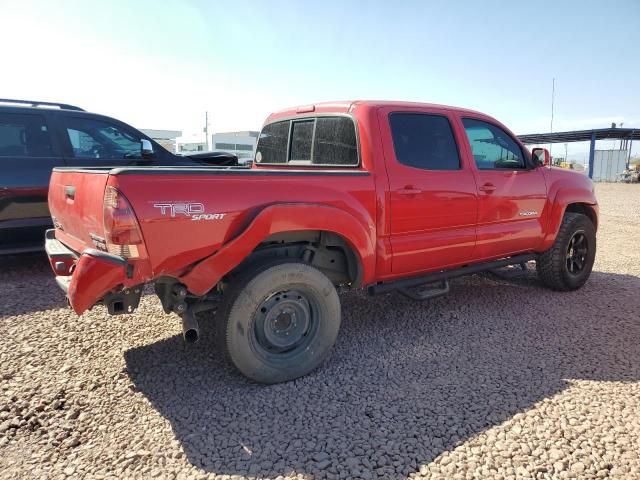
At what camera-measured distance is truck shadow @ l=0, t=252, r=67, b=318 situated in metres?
4.38

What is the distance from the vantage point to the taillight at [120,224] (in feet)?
7.98

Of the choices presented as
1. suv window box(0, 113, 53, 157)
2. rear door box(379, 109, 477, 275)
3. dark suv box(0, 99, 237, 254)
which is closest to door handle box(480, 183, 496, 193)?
rear door box(379, 109, 477, 275)

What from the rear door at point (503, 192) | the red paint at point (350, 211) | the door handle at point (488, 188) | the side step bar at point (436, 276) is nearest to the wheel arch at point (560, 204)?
the red paint at point (350, 211)

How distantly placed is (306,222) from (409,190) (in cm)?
101

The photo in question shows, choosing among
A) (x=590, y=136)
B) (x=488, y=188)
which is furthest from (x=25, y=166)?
(x=590, y=136)

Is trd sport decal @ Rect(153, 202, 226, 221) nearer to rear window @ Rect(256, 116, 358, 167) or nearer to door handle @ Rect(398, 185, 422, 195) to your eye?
rear window @ Rect(256, 116, 358, 167)

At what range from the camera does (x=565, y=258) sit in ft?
16.6

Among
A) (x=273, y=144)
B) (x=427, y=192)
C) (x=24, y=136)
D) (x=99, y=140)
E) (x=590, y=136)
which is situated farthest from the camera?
(x=590, y=136)

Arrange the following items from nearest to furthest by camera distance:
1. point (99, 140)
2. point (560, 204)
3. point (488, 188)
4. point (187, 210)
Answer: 1. point (187, 210)
2. point (488, 188)
3. point (560, 204)
4. point (99, 140)

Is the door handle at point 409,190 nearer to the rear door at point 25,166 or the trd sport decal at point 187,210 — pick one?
the trd sport decal at point 187,210

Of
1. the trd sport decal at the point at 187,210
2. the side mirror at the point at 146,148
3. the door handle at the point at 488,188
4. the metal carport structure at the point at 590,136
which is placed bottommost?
the trd sport decal at the point at 187,210

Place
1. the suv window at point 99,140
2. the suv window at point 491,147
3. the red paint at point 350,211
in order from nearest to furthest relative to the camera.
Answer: the red paint at point 350,211
the suv window at point 491,147
the suv window at point 99,140

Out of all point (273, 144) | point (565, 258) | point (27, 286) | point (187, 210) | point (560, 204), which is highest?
point (273, 144)

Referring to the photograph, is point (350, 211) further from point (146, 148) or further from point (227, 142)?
point (227, 142)
